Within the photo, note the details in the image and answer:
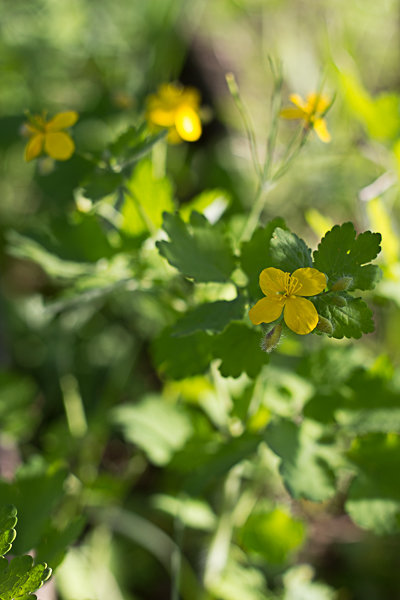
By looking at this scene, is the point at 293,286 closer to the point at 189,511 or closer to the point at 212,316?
the point at 212,316

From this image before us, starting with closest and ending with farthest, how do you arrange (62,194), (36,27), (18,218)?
(62,194) → (18,218) → (36,27)

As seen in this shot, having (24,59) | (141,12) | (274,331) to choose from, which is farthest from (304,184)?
(274,331)

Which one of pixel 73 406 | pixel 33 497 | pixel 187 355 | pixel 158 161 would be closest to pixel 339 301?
pixel 187 355

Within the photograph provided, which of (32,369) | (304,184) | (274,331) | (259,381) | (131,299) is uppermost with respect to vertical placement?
(274,331)

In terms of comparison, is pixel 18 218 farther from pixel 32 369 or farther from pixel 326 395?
pixel 326 395

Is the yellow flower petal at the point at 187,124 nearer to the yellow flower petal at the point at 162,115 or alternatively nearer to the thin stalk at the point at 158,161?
the yellow flower petal at the point at 162,115

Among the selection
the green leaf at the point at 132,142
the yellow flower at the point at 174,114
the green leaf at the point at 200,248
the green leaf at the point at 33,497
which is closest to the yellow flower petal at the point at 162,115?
the yellow flower at the point at 174,114
